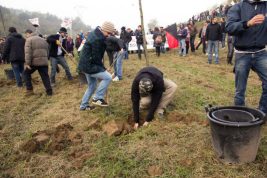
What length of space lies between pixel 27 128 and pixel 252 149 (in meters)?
3.90

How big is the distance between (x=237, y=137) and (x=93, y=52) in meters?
3.13

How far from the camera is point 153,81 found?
4.47m

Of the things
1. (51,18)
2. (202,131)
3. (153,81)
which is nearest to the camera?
(202,131)

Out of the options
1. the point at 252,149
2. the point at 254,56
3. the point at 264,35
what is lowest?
the point at 252,149

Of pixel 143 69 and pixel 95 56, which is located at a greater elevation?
pixel 95 56

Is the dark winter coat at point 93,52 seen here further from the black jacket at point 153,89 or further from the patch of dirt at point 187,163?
the patch of dirt at point 187,163

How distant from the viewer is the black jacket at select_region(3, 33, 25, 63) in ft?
26.3

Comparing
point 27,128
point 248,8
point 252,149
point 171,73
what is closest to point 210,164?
point 252,149

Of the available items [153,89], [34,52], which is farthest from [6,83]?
[153,89]

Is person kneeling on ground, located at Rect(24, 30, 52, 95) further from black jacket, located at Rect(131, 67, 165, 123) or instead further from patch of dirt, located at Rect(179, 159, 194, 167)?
patch of dirt, located at Rect(179, 159, 194, 167)

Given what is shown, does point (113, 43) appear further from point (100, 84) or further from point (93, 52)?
point (93, 52)

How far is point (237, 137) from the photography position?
122 inches

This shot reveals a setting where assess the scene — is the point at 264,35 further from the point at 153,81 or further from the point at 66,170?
the point at 66,170

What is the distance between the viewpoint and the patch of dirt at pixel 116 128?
14.3 ft
